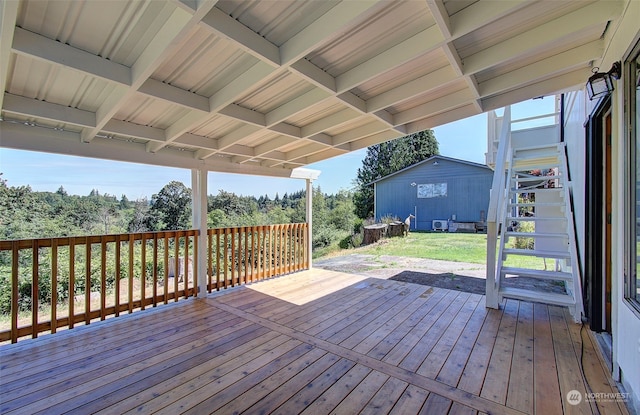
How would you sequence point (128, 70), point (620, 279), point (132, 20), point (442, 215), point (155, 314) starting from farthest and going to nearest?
point (442, 215) < point (155, 314) < point (128, 70) < point (620, 279) < point (132, 20)

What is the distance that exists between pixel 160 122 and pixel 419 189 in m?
14.1

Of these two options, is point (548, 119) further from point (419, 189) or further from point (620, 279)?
point (419, 189)

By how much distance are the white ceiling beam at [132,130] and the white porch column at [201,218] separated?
0.95m

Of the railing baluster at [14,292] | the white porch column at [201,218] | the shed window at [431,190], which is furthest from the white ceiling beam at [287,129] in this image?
the shed window at [431,190]

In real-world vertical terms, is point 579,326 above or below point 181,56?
below

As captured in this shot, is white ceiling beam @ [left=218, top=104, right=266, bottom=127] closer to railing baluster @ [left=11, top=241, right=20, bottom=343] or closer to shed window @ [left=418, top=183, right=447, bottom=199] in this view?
railing baluster @ [left=11, top=241, right=20, bottom=343]

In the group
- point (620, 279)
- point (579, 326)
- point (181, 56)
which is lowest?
point (579, 326)

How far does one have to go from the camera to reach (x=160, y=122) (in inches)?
124

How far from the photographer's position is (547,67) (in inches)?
96.7

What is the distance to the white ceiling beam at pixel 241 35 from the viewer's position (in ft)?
5.18

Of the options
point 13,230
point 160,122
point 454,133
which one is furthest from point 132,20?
point 454,133

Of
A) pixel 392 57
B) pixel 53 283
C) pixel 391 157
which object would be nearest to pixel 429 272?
pixel 392 57

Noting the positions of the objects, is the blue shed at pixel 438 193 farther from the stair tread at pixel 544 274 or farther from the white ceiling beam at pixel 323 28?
the white ceiling beam at pixel 323 28

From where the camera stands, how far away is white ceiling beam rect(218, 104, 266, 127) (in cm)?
280
